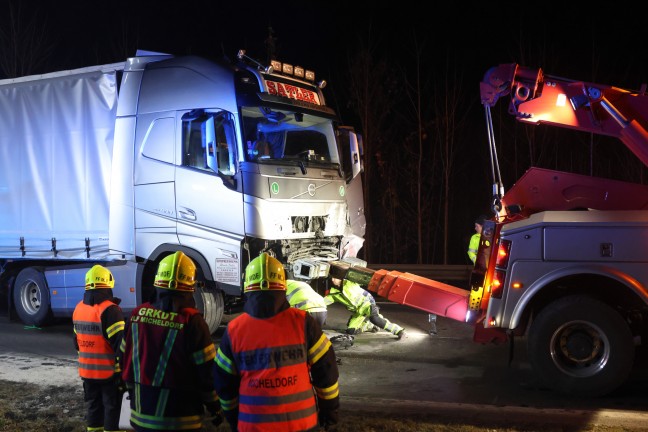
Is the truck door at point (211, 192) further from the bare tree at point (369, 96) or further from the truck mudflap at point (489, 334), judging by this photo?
the bare tree at point (369, 96)

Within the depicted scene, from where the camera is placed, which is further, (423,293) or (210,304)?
(210,304)

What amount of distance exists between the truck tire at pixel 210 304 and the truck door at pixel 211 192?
0.49 metres

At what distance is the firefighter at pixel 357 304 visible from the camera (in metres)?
8.33

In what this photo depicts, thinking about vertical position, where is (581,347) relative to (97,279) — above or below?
below

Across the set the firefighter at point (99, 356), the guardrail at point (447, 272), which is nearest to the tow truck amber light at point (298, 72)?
the firefighter at point (99, 356)

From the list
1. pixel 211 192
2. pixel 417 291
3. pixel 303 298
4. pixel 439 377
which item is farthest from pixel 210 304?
pixel 439 377

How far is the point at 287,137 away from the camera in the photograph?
8.42 metres

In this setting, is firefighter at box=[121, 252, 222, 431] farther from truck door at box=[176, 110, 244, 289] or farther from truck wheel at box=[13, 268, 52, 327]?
truck wheel at box=[13, 268, 52, 327]

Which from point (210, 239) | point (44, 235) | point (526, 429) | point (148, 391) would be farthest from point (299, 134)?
point (148, 391)

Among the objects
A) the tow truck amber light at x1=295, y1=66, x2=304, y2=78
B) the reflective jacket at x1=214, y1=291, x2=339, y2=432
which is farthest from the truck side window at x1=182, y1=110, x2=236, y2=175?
the reflective jacket at x1=214, y1=291, x2=339, y2=432

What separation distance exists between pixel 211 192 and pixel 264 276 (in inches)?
185

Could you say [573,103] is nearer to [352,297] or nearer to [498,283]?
[498,283]

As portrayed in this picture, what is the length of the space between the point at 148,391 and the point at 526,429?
2.97 metres

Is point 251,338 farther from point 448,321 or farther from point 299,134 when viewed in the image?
point 448,321
